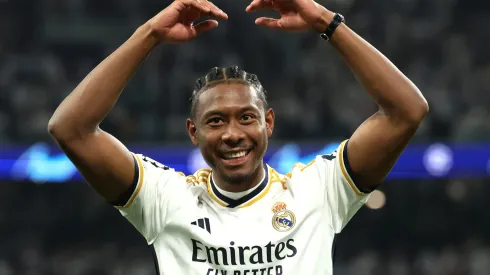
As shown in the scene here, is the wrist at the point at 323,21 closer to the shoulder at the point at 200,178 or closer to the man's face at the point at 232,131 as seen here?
the man's face at the point at 232,131

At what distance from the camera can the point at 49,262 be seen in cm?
938

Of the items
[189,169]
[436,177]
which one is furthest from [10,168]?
[436,177]

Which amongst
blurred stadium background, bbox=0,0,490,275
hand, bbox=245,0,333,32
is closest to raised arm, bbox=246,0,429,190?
hand, bbox=245,0,333,32

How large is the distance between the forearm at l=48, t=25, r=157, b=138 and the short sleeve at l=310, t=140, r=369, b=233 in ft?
2.87

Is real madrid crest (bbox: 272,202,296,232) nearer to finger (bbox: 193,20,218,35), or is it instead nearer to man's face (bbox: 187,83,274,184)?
man's face (bbox: 187,83,274,184)

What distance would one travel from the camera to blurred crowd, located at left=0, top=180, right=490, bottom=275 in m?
9.30

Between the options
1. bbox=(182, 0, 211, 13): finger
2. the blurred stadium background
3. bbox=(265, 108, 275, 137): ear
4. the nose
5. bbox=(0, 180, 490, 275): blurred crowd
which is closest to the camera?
bbox=(182, 0, 211, 13): finger

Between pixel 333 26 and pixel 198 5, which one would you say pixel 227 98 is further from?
pixel 333 26

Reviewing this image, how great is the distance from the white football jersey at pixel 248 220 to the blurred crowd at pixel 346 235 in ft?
20.2

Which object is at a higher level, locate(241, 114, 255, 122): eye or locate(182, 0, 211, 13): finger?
locate(182, 0, 211, 13): finger

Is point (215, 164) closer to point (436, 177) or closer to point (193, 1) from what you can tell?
point (193, 1)

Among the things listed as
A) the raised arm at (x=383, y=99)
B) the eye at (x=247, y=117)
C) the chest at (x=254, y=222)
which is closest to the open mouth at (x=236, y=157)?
the eye at (x=247, y=117)

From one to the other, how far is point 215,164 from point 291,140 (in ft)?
19.8

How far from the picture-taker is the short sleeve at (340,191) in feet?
10.2
